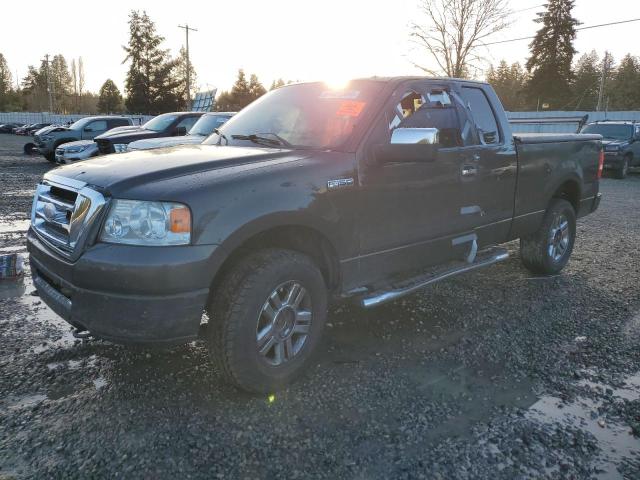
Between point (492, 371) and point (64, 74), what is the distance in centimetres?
13775

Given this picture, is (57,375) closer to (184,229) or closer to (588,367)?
(184,229)

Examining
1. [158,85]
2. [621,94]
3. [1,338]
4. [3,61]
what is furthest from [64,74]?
[1,338]

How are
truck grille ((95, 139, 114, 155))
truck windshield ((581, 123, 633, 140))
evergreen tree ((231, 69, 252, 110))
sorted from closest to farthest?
1. truck grille ((95, 139, 114, 155))
2. truck windshield ((581, 123, 633, 140))
3. evergreen tree ((231, 69, 252, 110))

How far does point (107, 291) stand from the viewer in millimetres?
2654

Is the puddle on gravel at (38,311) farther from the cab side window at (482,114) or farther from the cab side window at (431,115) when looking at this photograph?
the cab side window at (482,114)

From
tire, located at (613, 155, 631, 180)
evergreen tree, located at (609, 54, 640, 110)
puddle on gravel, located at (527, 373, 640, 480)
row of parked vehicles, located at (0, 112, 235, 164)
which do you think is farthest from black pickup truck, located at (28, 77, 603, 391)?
evergreen tree, located at (609, 54, 640, 110)

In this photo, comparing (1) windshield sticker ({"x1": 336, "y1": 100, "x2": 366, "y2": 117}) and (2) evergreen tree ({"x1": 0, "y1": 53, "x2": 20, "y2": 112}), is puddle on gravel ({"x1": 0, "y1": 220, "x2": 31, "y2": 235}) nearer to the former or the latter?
(1) windshield sticker ({"x1": 336, "y1": 100, "x2": 366, "y2": 117})

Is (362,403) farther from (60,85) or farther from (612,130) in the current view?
(60,85)

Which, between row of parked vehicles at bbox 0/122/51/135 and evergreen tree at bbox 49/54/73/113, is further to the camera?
evergreen tree at bbox 49/54/73/113

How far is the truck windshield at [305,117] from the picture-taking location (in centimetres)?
368

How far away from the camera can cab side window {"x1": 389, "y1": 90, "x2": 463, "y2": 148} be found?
12.9 ft

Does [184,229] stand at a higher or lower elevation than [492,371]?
higher

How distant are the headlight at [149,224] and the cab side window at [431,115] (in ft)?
5.89

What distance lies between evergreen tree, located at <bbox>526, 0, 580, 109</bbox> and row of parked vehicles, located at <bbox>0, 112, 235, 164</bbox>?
56.6m
